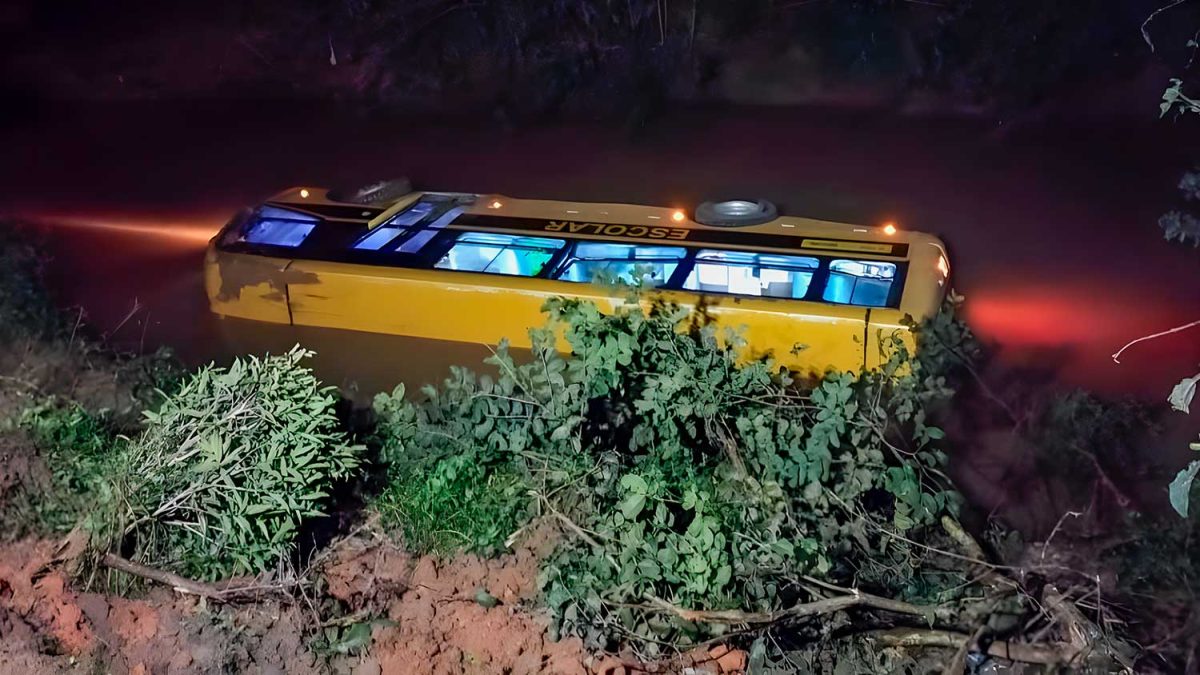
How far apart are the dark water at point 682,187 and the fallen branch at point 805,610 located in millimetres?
3758

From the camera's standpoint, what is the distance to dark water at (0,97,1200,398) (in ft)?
29.3

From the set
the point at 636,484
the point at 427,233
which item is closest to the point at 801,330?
the point at 636,484

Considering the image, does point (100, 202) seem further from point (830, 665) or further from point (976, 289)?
point (830, 665)

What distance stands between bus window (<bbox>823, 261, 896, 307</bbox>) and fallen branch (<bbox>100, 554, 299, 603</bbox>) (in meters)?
3.99

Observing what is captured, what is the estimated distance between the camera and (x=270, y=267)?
7.80 meters

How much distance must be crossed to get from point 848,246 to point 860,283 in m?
0.48

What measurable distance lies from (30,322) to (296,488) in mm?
4312

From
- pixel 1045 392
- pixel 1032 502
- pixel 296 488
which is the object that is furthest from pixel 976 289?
pixel 296 488

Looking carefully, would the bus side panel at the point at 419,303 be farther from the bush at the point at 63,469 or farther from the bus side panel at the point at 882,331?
the bus side panel at the point at 882,331

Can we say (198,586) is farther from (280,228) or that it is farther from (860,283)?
(860,283)

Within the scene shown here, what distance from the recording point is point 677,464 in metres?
4.99

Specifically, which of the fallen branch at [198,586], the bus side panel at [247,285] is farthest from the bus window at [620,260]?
the fallen branch at [198,586]

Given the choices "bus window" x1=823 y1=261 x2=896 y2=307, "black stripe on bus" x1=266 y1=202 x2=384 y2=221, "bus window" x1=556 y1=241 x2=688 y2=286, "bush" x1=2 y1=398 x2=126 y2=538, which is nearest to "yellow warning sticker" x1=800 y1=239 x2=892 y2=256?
"bus window" x1=823 y1=261 x2=896 y2=307

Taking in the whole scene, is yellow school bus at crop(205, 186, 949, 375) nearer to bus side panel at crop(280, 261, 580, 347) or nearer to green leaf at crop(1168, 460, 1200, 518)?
bus side panel at crop(280, 261, 580, 347)
